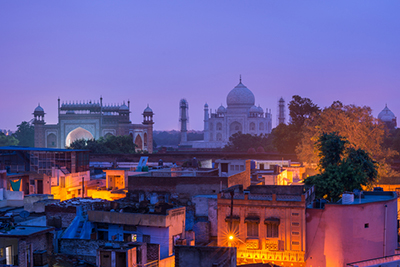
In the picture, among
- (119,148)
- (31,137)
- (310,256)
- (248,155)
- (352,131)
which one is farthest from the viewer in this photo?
(31,137)

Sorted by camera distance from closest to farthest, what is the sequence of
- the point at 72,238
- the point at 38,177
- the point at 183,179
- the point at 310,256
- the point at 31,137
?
the point at 72,238
the point at 310,256
the point at 183,179
the point at 38,177
the point at 31,137

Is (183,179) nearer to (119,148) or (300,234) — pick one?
(300,234)

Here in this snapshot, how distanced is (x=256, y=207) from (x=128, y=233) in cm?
384

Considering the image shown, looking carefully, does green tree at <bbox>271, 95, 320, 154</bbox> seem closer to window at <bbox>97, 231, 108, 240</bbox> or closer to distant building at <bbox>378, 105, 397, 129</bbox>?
distant building at <bbox>378, 105, 397, 129</bbox>

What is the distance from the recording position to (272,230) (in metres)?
13.8

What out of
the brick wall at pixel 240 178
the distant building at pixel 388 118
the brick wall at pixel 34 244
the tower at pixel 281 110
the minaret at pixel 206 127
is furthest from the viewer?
the tower at pixel 281 110

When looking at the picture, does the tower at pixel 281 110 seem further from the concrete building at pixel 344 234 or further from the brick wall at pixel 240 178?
the concrete building at pixel 344 234

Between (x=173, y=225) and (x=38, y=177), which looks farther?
(x=38, y=177)

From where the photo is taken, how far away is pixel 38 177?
23.4m

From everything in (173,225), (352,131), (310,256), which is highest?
(352,131)

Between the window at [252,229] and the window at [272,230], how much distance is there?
365 millimetres

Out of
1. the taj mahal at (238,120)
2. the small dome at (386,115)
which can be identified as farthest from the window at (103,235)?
the small dome at (386,115)

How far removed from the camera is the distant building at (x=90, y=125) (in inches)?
2119

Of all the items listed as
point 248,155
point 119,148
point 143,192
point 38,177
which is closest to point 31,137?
point 119,148
